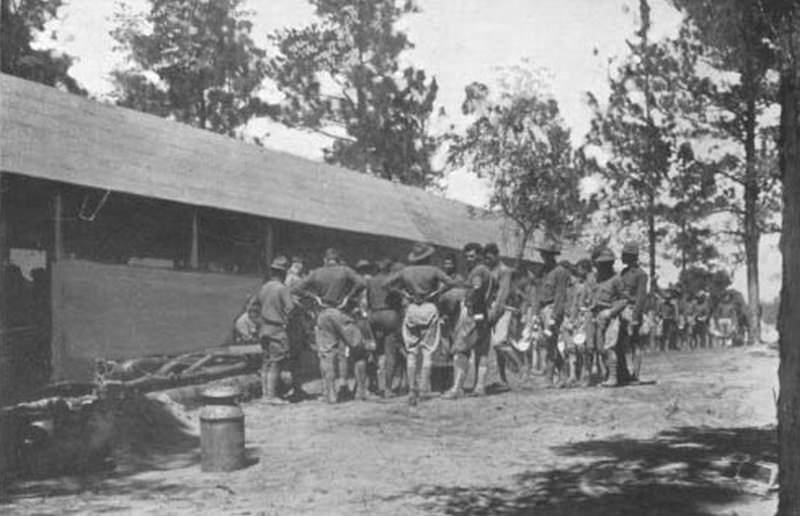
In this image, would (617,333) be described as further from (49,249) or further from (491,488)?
(49,249)

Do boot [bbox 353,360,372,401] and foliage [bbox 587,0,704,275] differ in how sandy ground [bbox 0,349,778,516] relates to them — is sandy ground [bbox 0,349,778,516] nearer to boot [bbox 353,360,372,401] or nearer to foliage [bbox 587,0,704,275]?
boot [bbox 353,360,372,401]

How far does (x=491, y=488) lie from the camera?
6.10 metres

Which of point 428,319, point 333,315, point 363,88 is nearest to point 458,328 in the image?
point 428,319

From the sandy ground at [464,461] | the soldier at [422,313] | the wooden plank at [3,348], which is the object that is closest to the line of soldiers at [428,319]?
the soldier at [422,313]

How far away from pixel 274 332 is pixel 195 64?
18414 mm

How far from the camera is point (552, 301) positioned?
12312 mm

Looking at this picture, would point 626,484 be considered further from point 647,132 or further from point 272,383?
point 647,132

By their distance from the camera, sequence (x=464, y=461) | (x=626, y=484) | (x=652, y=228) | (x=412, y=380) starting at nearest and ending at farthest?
(x=626, y=484) → (x=464, y=461) → (x=412, y=380) → (x=652, y=228)

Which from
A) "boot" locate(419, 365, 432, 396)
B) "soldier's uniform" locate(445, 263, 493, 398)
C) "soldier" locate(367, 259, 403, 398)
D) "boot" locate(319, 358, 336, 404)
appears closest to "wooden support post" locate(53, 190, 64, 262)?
"boot" locate(319, 358, 336, 404)

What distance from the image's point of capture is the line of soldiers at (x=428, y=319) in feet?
35.4

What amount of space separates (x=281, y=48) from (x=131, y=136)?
33.9ft

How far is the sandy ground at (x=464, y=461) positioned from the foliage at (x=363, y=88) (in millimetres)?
11722

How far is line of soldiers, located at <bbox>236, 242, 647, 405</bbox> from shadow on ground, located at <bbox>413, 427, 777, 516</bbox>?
3389 mm

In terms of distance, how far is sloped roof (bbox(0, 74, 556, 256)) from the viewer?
11.5 meters
